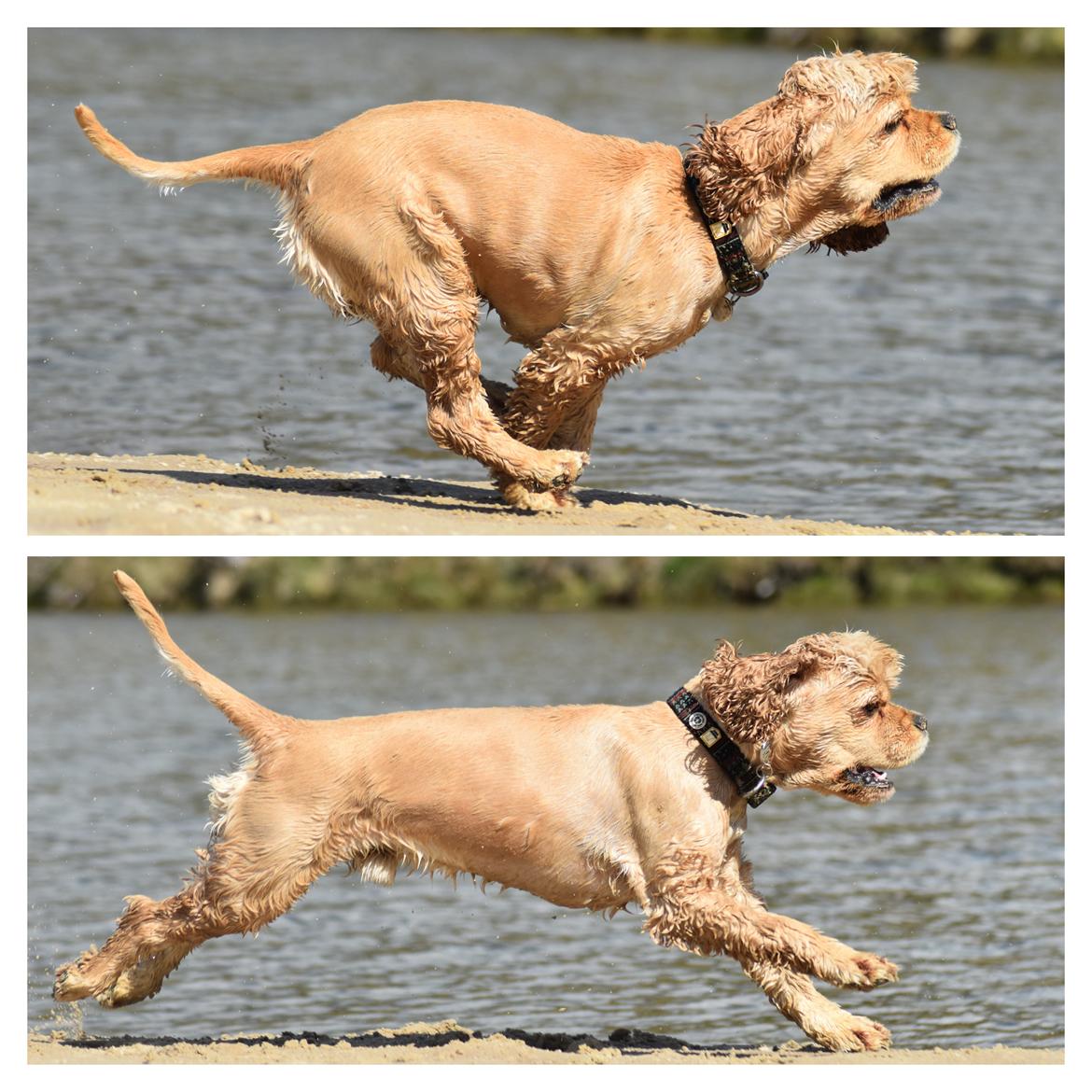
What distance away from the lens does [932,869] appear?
9453mm

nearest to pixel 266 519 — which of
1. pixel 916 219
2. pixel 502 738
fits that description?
pixel 502 738

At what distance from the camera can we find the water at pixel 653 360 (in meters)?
9.56

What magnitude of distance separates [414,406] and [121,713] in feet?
14.3

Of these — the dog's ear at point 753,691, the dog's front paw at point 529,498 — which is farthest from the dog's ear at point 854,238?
the dog's ear at point 753,691

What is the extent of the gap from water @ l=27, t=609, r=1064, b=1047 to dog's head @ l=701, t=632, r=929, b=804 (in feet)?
4.02

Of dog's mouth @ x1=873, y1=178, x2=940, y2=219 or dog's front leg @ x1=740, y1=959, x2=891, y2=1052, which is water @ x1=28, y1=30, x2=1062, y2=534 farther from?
dog's front leg @ x1=740, y1=959, x2=891, y2=1052

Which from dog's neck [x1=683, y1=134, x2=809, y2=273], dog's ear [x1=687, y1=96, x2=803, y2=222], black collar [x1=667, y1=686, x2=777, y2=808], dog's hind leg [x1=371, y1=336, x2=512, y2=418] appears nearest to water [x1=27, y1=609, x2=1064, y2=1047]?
black collar [x1=667, y1=686, x2=777, y2=808]

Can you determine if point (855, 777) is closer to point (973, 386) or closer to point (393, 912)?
point (393, 912)

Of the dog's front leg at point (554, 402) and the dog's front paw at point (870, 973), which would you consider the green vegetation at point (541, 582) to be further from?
the dog's front paw at point (870, 973)

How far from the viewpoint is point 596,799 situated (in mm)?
6168

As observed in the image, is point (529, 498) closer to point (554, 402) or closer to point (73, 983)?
point (554, 402)

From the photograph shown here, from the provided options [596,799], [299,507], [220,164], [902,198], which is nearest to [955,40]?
[902,198]

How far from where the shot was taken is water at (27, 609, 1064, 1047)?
726cm

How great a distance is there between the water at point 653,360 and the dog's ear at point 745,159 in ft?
7.14
